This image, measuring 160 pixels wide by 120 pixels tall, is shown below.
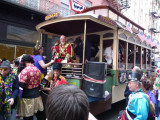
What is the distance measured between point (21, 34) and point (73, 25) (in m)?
5.83

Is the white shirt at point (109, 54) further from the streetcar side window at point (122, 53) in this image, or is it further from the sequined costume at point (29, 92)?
the sequined costume at point (29, 92)

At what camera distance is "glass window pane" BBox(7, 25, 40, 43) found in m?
9.13

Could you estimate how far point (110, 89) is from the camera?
195 inches

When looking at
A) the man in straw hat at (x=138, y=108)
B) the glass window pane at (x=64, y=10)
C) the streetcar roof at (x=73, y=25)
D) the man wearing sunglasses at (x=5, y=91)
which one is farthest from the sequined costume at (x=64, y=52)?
the glass window pane at (x=64, y=10)

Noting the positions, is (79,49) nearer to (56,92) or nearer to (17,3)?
(56,92)

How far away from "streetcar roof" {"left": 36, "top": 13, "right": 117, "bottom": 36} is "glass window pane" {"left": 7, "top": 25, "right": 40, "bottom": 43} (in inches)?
171

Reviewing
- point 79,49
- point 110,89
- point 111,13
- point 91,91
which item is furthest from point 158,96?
point 111,13

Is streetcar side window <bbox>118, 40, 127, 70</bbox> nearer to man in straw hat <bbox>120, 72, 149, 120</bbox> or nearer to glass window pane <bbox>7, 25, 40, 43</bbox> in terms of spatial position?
man in straw hat <bbox>120, 72, 149, 120</bbox>

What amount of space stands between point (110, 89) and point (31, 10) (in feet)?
25.2

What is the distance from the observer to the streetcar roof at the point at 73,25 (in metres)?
4.20

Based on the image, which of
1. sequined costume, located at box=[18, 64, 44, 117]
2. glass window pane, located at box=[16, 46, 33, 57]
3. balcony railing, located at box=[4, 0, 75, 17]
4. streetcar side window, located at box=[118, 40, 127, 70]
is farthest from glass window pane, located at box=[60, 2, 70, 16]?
sequined costume, located at box=[18, 64, 44, 117]

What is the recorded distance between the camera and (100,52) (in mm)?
5723

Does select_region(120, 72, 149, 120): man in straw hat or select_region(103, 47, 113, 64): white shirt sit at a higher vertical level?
select_region(103, 47, 113, 64): white shirt

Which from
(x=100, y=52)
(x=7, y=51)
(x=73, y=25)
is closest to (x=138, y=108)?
(x=100, y=52)
